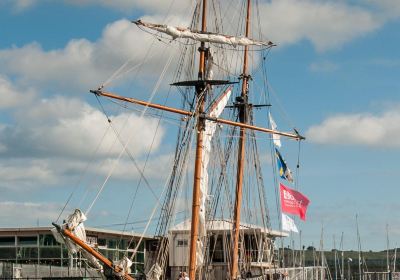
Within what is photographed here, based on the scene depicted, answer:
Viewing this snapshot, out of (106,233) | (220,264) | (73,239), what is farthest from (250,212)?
(73,239)

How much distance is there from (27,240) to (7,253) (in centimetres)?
197

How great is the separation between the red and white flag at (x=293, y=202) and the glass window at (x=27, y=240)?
68.3ft

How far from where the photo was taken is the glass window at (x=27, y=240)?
247 feet

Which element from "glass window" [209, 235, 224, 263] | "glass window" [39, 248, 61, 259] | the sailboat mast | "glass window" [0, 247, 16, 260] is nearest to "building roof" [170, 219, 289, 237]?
"glass window" [209, 235, 224, 263]

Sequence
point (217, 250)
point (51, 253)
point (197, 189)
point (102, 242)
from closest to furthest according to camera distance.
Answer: point (197, 189) → point (51, 253) → point (217, 250) → point (102, 242)

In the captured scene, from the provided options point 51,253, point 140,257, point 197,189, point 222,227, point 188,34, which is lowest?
point 140,257

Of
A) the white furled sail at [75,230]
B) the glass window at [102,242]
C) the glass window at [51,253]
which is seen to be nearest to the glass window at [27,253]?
the glass window at [51,253]

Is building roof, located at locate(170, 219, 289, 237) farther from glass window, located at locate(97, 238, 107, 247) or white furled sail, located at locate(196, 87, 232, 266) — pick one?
white furled sail, located at locate(196, 87, 232, 266)

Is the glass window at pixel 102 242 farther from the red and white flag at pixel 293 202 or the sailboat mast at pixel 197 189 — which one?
the sailboat mast at pixel 197 189

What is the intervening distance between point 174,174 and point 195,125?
3.49m

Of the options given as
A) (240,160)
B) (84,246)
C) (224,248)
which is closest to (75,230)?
(84,246)

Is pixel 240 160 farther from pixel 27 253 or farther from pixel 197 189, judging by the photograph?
pixel 197 189

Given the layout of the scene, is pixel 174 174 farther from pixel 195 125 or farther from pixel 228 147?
pixel 228 147

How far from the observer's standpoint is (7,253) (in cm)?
7575
